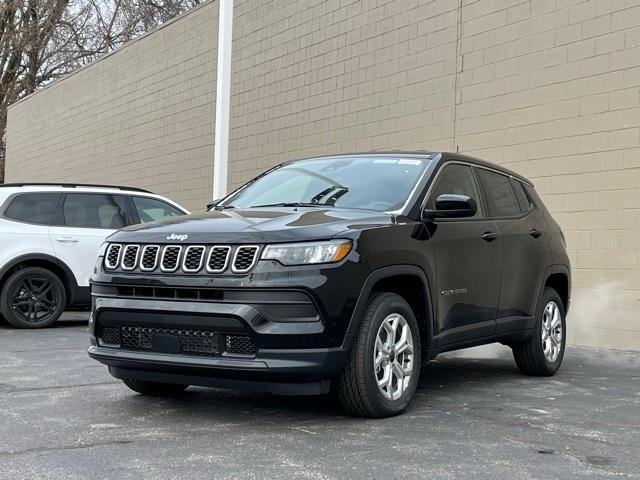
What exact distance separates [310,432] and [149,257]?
1.42 meters

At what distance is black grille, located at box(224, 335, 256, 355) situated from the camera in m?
4.90

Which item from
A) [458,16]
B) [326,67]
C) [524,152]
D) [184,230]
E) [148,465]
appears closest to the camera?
[148,465]

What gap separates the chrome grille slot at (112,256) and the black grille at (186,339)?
0.43m

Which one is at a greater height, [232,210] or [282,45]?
[282,45]

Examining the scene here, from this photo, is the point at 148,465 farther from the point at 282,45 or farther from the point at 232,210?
the point at 282,45

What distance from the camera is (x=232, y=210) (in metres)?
6.06

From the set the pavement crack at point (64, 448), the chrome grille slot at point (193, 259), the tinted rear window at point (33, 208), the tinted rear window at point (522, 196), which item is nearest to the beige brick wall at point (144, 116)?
the tinted rear window at point (33, 208)

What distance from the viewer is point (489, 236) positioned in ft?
21.6

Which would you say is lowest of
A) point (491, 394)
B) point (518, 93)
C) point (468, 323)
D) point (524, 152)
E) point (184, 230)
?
point (491, 394)

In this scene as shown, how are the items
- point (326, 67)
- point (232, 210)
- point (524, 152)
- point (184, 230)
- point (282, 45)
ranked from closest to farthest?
point (184, 230) < point (232, 210) < point (524, 152) < point (326, 67) < point (282, 45)

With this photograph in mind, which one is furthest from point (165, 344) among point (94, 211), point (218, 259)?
point (94, 211)

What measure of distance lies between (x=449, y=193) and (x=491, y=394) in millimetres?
→ 1524

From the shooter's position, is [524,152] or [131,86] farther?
[131,86]

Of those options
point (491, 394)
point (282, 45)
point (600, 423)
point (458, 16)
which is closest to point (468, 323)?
point (491, 394)
